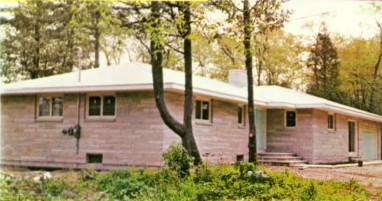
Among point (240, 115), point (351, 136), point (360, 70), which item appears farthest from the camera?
point (240, 115)

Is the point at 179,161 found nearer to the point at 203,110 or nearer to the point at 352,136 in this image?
the point at 203,110

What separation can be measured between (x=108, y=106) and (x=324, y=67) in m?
5.02

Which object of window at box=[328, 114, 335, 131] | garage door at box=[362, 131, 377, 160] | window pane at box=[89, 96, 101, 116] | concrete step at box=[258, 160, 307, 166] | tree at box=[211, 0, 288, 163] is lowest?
concrete step at box=[258, 160, 307, 166]

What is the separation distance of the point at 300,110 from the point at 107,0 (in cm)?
790

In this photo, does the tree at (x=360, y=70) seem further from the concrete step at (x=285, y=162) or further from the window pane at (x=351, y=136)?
the window pane at (x=351, y=136)

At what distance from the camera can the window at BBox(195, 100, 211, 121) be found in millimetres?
10086

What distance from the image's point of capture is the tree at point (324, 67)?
4.89 meters

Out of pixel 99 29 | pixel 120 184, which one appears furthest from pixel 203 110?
pixel 99 29

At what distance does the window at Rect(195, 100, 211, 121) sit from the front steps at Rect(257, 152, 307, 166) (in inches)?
55.8

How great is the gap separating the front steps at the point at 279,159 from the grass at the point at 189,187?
7.93 feet

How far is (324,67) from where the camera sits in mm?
4906

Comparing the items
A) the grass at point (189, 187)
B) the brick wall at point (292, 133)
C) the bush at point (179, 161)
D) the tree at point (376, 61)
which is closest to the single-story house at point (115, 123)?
the brick wall at point (292, 133)

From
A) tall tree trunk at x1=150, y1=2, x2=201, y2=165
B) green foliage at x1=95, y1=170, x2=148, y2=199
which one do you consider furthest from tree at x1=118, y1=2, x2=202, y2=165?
green foliage at x1=95, y1=170, x2=148, y2=199

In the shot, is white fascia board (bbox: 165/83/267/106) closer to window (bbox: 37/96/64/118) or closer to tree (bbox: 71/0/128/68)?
window (bbox: 37/96/64/118)
